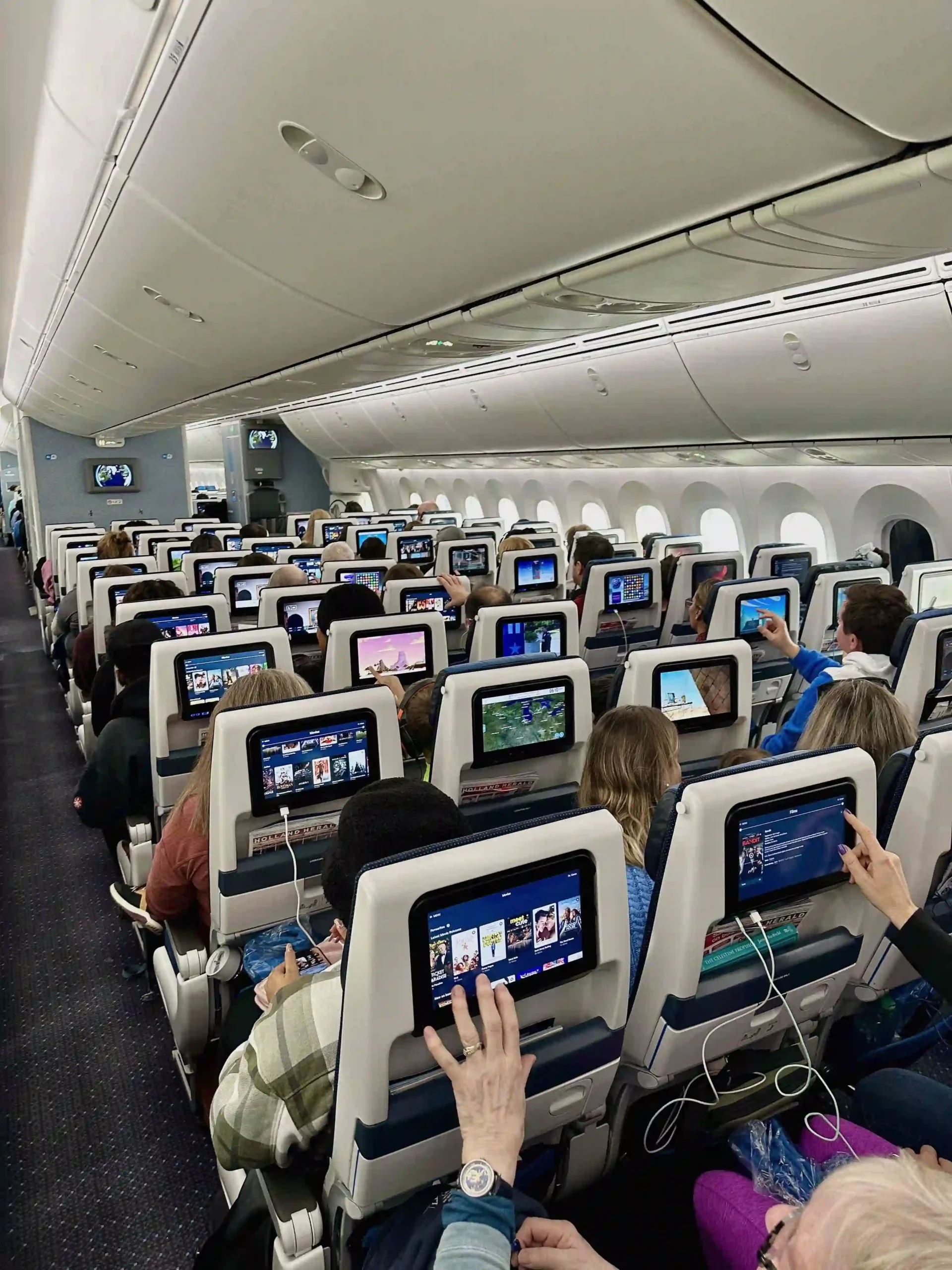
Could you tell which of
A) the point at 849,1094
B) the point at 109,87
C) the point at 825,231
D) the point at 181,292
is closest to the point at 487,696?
the point at 849,1094

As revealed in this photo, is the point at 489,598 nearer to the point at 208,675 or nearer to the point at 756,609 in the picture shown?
the point at 756,609

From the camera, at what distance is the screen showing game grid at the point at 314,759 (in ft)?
8.32

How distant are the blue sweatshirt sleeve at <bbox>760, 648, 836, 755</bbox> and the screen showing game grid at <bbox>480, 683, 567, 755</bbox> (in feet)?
3.16

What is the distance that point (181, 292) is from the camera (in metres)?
4.70

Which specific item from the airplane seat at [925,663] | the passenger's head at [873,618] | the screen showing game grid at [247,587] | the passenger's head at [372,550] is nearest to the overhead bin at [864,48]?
the airplane seat at [925,663]

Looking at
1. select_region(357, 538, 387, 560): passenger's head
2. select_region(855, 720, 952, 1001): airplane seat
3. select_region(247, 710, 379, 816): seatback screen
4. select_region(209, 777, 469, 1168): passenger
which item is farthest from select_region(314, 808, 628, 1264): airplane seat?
select_region(357, 538, 387, 560): passenger's head

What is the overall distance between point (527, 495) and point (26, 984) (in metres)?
14.1

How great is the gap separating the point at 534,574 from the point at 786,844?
6.10 meters

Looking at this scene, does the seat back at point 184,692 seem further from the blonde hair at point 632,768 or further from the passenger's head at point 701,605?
the passenger's head at point 701,605

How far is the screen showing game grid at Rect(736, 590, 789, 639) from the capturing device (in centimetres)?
517

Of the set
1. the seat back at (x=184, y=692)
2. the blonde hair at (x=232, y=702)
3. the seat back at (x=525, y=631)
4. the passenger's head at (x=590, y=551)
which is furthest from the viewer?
the passenger's head at (x=590, y=551)

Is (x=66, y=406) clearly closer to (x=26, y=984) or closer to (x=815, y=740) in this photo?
(x=26, y=984)

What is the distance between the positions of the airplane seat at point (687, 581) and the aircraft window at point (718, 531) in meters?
4.98

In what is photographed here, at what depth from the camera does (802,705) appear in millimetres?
4004
